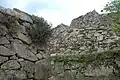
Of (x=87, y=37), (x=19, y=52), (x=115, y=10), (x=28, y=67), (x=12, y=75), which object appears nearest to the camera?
(x=12, y=75)

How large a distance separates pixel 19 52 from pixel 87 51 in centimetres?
331

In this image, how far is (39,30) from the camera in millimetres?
3893

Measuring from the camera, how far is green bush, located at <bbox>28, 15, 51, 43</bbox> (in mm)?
3882

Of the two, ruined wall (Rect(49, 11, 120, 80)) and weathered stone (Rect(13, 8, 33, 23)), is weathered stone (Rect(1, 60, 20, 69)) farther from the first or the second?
ruined wall (Rect(49, 11, 120, 80))

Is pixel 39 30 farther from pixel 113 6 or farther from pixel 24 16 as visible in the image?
pixel 113 6

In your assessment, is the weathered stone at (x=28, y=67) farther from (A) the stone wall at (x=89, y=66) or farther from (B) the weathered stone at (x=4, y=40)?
(A) the stone wall at (x=89, y=66)

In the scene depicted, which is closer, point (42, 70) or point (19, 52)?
point (19, 52)

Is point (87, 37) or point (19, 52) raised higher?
point (87, 37)

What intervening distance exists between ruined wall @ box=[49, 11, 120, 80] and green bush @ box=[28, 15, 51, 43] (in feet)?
3.05

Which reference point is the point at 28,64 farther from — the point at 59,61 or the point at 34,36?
the point at 59,61

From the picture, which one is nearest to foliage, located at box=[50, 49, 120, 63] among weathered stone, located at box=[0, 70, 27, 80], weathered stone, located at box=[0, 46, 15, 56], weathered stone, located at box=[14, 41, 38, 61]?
weathered stone, located at box=[14, 41, 38, 61]

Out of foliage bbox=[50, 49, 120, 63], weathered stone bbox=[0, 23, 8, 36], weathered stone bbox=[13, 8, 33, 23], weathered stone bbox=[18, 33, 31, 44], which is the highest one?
weathered stone bbox=[13, 8, 33, 23]

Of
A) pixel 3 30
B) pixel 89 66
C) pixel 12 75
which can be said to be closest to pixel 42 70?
pixel 12 75

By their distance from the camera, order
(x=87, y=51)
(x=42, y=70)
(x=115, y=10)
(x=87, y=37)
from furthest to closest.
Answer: (x=87, y=37) → (x=87, y=51) → (x=115, y=10) → (x=42, y=70)
